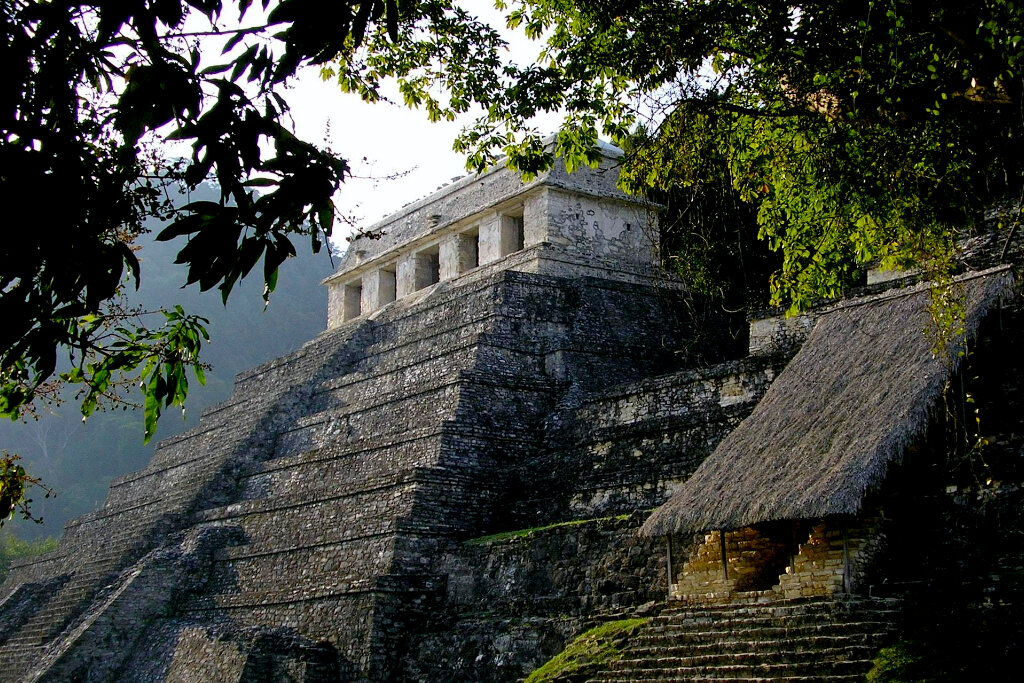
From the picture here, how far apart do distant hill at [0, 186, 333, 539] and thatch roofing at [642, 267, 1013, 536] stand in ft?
92.2

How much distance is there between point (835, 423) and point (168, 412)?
109 feet

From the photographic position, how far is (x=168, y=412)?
3891 cm

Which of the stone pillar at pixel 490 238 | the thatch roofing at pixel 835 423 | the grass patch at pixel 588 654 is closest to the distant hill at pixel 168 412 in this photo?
the stone pillar at pixel 490 238

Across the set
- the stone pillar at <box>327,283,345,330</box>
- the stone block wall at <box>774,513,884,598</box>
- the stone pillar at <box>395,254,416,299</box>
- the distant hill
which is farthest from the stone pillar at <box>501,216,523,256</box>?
the distant hill

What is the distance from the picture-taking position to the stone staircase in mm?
6953

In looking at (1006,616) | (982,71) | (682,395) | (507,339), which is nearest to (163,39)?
(982,71)

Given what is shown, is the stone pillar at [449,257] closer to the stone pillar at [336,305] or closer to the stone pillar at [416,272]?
the stone pillar at [416,272]

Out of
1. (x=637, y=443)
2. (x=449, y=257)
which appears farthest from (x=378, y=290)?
(x=637, y=443)

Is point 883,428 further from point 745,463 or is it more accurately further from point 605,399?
point 605,399

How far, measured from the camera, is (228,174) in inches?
127

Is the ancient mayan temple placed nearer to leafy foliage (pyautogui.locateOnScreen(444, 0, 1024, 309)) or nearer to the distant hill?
leafy foliage (pyautogui.locateOnScreen(444, 0, 1024, 309))

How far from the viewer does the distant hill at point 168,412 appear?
37625 mm

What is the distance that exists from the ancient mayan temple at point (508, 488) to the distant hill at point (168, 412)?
2000 centimetres

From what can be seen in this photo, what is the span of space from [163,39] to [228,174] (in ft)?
2.62
